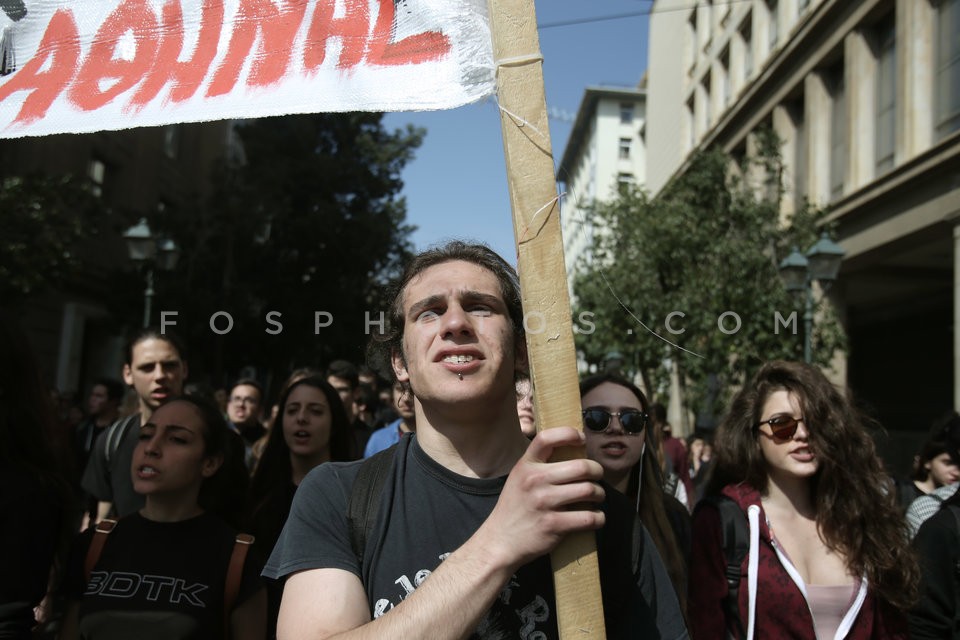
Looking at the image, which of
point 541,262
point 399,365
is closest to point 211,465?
point 399,365

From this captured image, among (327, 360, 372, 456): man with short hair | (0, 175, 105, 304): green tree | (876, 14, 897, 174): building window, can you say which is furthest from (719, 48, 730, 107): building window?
(327, 360, 372, 456): man with short hair

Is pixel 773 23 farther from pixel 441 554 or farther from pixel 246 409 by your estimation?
pixel 441 554

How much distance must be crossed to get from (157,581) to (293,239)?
67.9 feet

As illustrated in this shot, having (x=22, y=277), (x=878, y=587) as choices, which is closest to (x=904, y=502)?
(x=878, y=587)

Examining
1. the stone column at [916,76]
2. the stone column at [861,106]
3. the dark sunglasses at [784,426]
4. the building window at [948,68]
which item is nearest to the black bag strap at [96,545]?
the dark sunglasses at [784,426]

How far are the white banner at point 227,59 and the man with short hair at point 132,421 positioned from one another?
2.47 m

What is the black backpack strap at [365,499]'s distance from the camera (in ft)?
5.41

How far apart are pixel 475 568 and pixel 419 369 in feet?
1.55

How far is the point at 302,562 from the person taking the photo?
1.60 meters

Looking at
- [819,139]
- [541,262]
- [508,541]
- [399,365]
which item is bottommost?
[508,541]

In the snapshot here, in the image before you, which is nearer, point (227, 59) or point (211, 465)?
point (227, 59)

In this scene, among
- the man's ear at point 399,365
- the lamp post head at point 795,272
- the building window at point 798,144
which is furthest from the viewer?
the building window at point 798,144

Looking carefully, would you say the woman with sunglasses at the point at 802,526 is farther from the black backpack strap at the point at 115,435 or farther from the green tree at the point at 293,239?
the green tree at the point at 293,239

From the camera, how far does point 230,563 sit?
2.85 m
